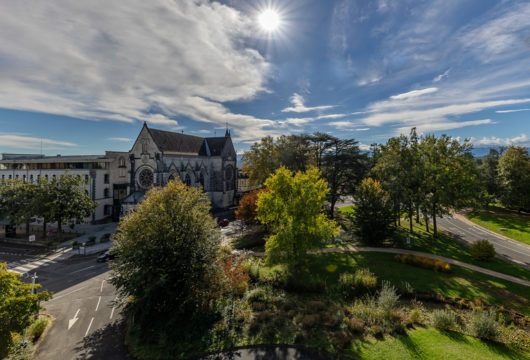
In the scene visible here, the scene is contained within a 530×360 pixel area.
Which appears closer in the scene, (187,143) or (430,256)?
(430,256)

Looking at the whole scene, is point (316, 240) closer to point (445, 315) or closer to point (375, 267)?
point (375, 267)

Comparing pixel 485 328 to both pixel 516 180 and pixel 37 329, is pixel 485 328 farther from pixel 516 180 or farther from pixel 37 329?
pixel 516 180

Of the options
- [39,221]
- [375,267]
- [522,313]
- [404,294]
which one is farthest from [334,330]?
[39,221]

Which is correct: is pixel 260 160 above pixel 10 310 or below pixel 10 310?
above

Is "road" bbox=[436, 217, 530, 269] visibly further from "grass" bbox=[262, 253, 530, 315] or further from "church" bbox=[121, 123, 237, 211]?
"church" bbox=[121, 123, 237, 211]

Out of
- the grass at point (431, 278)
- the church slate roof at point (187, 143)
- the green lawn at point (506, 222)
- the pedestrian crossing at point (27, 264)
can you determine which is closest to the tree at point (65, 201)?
the pedestrian crossing at point (27, 264)

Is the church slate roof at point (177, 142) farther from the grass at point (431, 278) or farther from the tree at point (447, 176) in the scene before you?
the tree at point (447, 176)

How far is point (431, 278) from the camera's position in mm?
20266

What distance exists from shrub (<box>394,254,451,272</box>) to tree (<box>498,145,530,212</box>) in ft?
124

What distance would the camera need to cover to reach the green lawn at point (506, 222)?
34.0m

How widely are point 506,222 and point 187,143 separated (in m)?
69.9

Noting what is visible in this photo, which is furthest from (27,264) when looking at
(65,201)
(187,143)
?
(187,143)

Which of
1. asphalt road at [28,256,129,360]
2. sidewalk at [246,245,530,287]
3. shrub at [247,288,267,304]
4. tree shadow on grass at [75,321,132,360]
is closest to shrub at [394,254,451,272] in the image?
sidewalk at [246,245,530,287]

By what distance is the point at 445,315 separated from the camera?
13.9 metres
